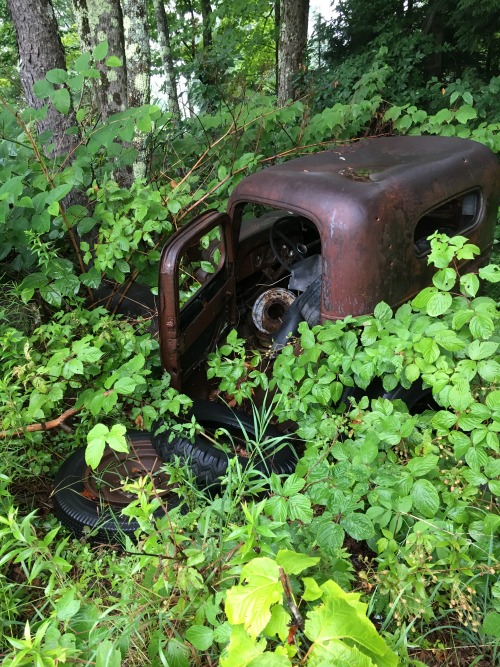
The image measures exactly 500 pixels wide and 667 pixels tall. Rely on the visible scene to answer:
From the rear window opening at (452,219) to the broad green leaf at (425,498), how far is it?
1.62 m

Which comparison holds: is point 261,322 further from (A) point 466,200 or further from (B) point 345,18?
(B) point 345,18

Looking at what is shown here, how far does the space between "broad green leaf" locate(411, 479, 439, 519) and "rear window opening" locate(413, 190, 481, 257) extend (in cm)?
162

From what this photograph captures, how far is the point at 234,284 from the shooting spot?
3305mm

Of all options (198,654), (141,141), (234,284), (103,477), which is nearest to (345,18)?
(141,141)

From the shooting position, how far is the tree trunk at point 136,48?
5145 mm

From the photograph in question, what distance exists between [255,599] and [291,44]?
981 cm

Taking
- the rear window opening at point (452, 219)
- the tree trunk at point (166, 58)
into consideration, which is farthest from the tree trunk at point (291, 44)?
the rear window opening at point (452, 219)

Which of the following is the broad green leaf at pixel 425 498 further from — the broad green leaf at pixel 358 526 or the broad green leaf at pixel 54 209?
the broad green leaf at pixel 54 209

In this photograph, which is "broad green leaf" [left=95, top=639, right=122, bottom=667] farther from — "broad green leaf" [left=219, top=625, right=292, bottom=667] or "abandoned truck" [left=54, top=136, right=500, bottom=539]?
"abandoned truck" [left=54, top=136, right=500, bottom=539]

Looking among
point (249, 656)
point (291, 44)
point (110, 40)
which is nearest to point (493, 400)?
point (249, 656)

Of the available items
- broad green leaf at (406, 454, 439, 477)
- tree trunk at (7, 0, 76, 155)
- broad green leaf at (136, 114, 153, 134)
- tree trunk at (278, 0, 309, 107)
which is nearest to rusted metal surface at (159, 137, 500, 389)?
broad green leaf at (136, 114, 153, 134)

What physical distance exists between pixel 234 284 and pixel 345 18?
8844 millimetres

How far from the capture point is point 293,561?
133 cm

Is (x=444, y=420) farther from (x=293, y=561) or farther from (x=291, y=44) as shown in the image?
(x=291, y=44)
